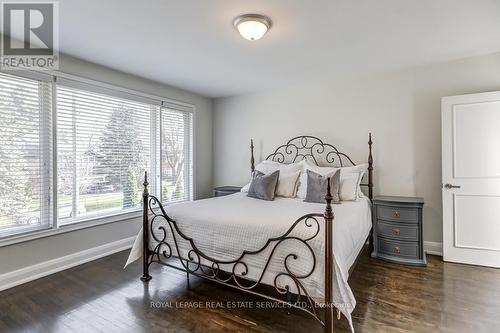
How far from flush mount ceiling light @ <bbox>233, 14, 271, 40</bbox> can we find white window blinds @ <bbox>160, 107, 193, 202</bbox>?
7.81 ft

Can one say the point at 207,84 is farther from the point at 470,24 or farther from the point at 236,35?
the point at 470,24

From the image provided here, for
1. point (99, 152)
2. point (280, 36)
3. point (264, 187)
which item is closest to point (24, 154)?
point (99, 152)

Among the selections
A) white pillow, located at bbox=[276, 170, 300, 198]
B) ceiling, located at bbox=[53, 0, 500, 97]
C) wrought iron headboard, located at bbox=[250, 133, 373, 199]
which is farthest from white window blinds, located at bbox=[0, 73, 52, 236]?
wrought iron headboard, located at bbox=[250, 133, 373, 199]

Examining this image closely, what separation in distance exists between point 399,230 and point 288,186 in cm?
141

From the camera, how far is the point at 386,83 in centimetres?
365

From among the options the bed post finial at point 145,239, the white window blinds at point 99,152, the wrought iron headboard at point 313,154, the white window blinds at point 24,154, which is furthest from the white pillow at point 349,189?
the white window blinds at point 24,154

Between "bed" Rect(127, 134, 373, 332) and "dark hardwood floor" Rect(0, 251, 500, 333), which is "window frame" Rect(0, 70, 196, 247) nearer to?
"dark hardwood floor" Rect(0, 251, 500, 333)

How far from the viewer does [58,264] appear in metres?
2.95

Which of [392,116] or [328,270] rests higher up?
[392,116]

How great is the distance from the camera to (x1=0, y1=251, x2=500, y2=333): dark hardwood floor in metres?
1.93

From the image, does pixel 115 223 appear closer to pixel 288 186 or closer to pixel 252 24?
pixel 288 186

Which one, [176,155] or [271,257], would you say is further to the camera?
[176,155]

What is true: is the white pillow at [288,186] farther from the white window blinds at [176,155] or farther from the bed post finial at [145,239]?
the white window blinds at [176,155]

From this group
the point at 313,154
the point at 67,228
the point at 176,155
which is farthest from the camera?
the point at 176,155
